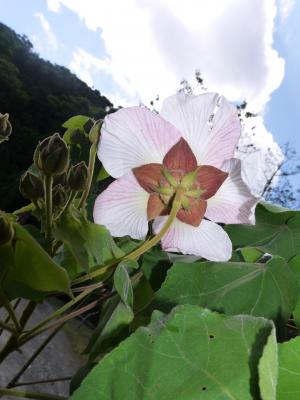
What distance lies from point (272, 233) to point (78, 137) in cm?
20

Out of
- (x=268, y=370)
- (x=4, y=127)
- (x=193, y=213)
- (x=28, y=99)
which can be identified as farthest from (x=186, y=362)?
(x=28, y=99)

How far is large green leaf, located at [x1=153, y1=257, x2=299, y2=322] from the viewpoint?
0.30 m

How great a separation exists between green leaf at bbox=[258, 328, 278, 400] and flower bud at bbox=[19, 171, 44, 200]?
20cm

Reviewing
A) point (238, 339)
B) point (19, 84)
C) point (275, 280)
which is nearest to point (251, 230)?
point (275, 280)

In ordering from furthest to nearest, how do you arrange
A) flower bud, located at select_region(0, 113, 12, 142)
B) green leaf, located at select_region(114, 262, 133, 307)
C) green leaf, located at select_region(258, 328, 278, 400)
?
flower bud, located at select_region(0, 113, 12, 142) < green leaf, located at select_region(114, 262, 133, 307) < green leaf, located at select_region(258, 328, 278, 400)

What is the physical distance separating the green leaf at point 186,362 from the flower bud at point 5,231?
106mm

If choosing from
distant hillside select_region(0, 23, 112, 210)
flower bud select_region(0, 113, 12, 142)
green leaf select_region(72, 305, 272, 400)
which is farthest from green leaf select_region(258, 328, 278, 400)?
distant hillside select_region(0, 23, 112, 210)

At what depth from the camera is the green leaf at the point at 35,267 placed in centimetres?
25

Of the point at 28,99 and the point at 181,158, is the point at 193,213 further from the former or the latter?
the point at 28,99

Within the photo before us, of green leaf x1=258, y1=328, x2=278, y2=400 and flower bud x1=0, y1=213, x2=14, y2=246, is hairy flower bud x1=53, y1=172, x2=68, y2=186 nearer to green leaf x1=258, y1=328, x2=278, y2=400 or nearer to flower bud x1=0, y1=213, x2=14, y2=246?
flower bud x1=0, y1=213, x2=14, y2=246

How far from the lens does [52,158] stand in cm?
30

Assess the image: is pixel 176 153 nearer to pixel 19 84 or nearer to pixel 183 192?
pixel 183 192

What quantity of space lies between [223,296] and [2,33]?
8.49 m

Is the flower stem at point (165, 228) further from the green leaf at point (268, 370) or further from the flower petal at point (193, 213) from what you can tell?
the green leaf at point (268, 370)
